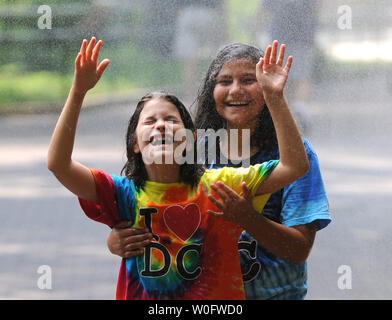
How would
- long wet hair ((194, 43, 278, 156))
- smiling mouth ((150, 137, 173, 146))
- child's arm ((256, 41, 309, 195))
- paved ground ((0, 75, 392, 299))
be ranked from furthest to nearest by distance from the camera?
paved ground ((0, 75, 392, 299)) → long wet hair ((194, 43, 278, 156)) → smiling mouth ((150, 137, 173, 146)) → child's arm ((256, 41, 309, 195))

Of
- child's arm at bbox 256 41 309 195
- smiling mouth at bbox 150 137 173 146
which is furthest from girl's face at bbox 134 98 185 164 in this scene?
child's arm at bbox 256 41 309 195

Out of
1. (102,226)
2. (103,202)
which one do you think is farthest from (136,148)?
(102,226)

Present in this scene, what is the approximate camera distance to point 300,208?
1.52 meters

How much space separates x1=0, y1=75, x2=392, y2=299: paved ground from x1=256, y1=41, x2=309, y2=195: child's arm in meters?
0.31

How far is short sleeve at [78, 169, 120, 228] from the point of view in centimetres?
145

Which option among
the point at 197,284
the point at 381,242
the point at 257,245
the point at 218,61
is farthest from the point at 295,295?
the point at 218,61

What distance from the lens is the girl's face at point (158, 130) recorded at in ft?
4.84

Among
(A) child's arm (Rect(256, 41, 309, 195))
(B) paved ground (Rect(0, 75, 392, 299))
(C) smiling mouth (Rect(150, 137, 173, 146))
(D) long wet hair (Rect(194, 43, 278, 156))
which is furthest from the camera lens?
(B) paved ground (Rect(0, 75, 392, 299))

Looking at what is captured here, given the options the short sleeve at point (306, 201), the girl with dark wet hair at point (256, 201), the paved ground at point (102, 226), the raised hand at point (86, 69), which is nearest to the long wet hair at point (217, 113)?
the girl with dark wet hair at point (256, 201)

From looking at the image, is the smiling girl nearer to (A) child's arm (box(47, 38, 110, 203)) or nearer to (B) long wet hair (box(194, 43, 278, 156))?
(A) child's arm (box(47, 38, 110, 203))

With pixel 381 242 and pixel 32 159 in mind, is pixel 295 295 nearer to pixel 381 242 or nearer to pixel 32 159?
pixel 381 242

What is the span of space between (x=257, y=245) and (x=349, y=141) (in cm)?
44

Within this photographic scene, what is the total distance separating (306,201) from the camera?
1.53 metres
